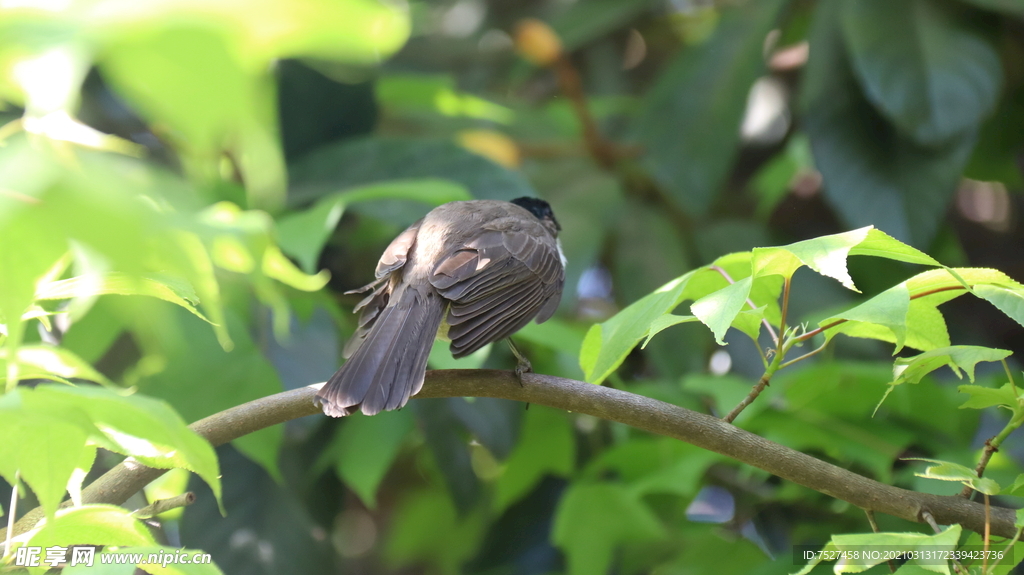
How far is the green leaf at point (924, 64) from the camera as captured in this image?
2.38 meters

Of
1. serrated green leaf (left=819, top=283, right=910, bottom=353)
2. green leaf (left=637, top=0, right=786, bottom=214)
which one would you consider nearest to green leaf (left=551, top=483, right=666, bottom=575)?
green leaf (left=637, top=0, right=786, bottom=214)

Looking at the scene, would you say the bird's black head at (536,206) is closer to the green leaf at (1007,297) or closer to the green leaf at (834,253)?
the green leaf at (834,253)

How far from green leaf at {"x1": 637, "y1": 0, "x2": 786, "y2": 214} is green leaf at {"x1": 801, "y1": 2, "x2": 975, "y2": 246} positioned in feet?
0.77

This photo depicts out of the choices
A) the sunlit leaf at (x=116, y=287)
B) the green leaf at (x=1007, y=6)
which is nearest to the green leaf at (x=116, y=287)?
the sunlit leaf at (x=116, y=287)

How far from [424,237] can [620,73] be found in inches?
99.6

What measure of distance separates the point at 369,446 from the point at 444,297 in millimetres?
738

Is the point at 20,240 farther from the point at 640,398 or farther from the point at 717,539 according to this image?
the point at 717,539

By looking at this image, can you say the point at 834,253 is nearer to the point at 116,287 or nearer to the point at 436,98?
the point at 116,287

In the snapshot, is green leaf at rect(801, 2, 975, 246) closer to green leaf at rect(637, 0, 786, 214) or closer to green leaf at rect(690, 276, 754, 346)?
green leaf at rect(637, 0, 786, 214)

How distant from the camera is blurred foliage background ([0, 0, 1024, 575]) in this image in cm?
191

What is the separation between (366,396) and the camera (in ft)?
3.87

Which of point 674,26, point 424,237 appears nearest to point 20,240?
point 424,237

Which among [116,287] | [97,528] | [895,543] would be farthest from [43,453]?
[895,543]

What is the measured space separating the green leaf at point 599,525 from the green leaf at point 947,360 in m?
1.12
